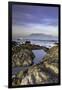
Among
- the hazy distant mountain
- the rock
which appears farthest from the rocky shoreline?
the hazy distant mountain

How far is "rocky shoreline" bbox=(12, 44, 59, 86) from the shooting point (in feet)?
8.79

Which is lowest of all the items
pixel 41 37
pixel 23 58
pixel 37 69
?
pixel 37 69

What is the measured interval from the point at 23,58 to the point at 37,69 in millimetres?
226

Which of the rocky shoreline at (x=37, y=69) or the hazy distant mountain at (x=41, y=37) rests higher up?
the hazy distant mountain at (x=41, y=37)

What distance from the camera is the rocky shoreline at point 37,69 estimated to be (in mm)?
2680

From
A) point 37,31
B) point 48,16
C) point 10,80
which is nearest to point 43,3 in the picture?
point 48,16

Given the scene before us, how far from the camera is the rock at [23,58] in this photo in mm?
2668

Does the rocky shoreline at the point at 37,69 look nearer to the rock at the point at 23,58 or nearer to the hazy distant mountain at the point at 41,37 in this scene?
the rock at the point at 23,58

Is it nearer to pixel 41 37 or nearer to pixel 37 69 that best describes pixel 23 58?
pixel 37 69

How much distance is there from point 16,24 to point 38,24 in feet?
0.93

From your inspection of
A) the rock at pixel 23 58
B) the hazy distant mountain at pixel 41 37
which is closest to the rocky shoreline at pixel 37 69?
the rock at pixel 23 58

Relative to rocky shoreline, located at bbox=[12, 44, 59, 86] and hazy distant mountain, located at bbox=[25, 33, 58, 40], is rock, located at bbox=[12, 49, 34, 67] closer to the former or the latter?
rocky shoreline, located at bbox=[12, 44, 59, 86]

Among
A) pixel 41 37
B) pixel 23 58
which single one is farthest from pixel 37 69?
pixel 41 37

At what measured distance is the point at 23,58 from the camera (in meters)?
2.70
